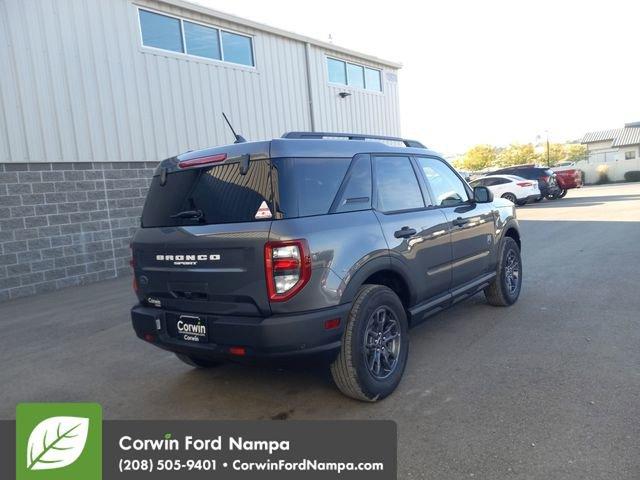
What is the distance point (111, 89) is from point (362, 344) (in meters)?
8.65

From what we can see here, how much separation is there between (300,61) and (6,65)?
785 centimetres

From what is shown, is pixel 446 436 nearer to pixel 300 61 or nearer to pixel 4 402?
pixel 4 402

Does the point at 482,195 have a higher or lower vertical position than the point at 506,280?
higher

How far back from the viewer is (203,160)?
3.62m

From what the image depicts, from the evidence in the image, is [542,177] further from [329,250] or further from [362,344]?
[329,250]

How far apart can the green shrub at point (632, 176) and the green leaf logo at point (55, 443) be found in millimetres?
46156

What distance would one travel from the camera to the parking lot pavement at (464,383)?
2.92 meters

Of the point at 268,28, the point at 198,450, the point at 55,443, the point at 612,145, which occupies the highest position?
the point at 268,28

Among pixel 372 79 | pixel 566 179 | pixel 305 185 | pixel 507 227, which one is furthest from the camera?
pixel 566 179

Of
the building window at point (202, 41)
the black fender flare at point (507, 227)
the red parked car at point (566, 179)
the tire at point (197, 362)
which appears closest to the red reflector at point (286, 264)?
the tire at point (197, 362)

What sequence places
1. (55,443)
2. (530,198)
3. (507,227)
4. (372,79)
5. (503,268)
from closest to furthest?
1. (55,443)
2. (503,268)
3. (507,227)
4. (372,79)
5. (530,198)

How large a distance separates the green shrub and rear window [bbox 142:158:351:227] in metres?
44.5

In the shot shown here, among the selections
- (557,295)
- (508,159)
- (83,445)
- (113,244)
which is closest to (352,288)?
(83,445)

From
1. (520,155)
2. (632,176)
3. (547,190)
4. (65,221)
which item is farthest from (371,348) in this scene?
(520,155)
